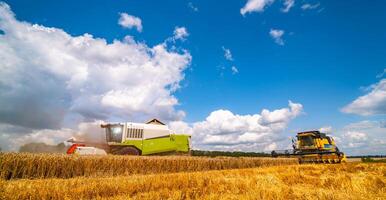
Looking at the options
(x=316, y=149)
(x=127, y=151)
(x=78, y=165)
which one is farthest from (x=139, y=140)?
(x=316, y=149)

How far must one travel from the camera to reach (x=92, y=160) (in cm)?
1152

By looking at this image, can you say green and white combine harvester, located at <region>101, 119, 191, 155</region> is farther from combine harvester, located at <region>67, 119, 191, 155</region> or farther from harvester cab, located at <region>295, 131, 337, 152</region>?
harvester cab, located at <region>295, 131, 337, 152</region>

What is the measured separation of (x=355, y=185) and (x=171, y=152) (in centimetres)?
1703

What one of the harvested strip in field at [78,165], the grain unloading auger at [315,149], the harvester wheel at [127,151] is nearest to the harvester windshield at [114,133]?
the harvester wheel at [127,151]

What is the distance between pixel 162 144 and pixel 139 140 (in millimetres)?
2170

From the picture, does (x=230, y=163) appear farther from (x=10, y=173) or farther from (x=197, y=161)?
(x=10, y=173)

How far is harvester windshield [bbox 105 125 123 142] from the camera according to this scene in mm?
19969

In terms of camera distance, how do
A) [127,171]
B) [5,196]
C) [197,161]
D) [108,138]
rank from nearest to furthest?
[5,196] < [127,171] < [197,161] < [108,138]

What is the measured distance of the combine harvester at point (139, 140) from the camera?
19.6m

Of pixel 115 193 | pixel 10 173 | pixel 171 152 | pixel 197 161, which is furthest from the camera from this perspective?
pixel 171 152

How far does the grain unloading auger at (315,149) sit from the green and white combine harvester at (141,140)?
9.59m

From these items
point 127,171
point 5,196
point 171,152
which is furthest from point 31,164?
point 171,152

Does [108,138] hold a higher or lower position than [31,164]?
higher

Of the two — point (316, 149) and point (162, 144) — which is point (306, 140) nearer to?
point (316, 149)
